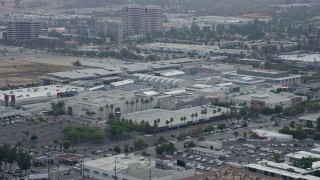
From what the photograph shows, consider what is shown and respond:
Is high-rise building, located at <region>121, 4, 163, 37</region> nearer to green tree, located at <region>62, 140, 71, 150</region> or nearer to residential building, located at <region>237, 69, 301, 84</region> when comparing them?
residential building, located at <region>237, 69, 301, 84</region>

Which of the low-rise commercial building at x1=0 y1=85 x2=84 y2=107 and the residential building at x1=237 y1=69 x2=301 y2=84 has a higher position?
the residential building at x1=237 y1=69 x2=301 y2=84

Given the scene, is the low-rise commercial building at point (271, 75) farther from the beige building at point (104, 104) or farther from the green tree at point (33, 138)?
the green tree at point (33, 138)

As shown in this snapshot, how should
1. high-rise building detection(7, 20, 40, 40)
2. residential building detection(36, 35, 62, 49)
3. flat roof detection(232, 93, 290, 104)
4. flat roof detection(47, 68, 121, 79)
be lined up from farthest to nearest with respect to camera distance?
high-rise building detection(7, 20, 40, 40) → residential building detection(36, 35, 62, 49) → flat roof detection(47, 68, 121, 79) → flat roof detection(232, 93, 290, 104)

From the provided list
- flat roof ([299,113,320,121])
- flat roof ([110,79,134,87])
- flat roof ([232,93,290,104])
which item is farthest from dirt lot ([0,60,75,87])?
flat roof ([299,113,320,121])

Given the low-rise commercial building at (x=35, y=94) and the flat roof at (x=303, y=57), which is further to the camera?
the flat roof at (x=303, y=57)

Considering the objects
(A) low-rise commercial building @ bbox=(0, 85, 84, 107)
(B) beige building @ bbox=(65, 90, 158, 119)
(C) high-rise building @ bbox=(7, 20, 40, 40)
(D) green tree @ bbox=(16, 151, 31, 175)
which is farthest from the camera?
(C) high-rise building @ bbox=(7, 20, 40, 40)

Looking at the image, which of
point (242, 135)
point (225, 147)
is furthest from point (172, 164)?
point (242, 135)

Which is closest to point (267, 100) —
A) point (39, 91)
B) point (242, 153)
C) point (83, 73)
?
point (242, 153)

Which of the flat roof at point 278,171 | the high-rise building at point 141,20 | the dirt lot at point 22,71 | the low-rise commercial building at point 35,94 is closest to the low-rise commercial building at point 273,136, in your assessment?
the flat roof at point 278,171
